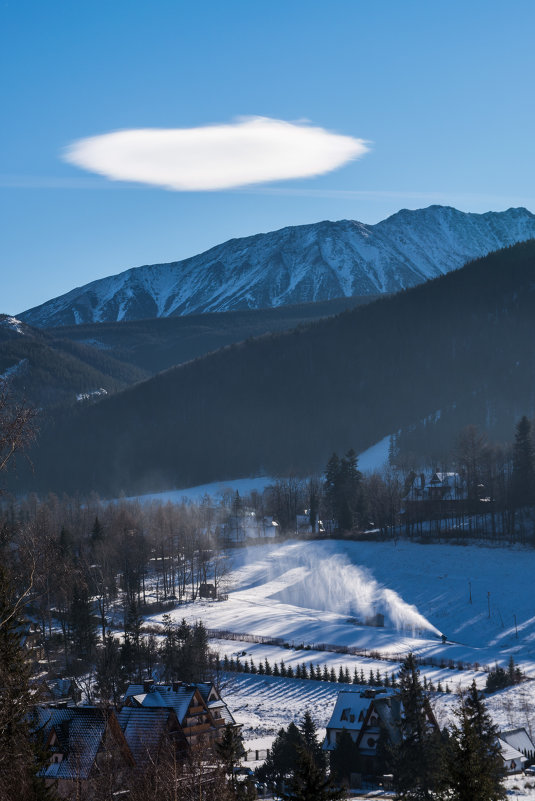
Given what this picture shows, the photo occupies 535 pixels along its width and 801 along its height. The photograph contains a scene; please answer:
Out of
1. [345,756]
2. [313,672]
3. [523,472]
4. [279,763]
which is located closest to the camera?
[279,763]

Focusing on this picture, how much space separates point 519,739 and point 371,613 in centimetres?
3765

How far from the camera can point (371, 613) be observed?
291 feet

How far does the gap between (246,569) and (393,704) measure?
61933 mm

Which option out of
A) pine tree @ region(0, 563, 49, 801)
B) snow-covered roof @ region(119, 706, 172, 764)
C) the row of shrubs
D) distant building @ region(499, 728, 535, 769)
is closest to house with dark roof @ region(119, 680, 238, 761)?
snow-covered roof @ region(119, 706, 172, 764)

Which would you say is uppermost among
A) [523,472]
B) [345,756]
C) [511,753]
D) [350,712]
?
[523,472]

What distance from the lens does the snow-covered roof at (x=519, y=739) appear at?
5034cm

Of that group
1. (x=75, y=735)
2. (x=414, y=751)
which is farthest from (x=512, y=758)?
(x=75, y=735)

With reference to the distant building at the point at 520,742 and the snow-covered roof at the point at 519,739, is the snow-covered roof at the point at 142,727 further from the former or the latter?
the snow-covered roof at the point at 519,739

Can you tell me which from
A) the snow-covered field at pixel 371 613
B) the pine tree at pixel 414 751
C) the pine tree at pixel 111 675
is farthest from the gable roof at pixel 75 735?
the pine tree at pixel 111 675

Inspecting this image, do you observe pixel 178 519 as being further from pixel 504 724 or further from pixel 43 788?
pixel 43 788

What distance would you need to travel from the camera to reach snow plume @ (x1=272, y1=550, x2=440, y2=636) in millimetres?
86625

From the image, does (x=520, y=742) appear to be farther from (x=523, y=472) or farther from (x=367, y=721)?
(x=523, y=472)

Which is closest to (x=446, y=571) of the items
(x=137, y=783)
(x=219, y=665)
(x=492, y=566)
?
(x=492, y=566)

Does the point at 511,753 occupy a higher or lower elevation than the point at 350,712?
lower
